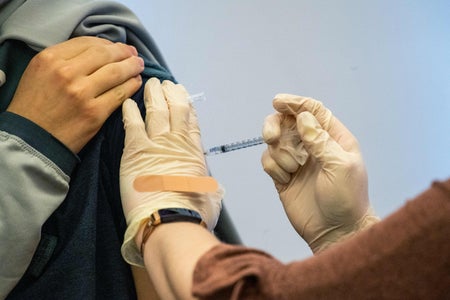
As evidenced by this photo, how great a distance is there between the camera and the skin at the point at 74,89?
862 millimetres

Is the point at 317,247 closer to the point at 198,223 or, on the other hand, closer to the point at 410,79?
the point at 198,223

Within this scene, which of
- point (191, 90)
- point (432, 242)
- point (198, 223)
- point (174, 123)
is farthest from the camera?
point (191, 90)

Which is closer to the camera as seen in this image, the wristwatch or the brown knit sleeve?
the brown knit sleeve

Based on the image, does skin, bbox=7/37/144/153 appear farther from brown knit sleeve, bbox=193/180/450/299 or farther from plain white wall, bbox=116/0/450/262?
plain white wall, bbox=116/0/450/262

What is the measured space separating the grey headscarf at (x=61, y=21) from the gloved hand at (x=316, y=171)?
37 centimetres

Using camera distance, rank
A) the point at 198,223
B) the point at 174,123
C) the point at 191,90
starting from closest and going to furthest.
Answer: the point at 198,223 → the point at 174,123 → the point at 191,90

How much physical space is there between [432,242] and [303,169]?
0.58 meters

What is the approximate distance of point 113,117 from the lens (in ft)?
3.10

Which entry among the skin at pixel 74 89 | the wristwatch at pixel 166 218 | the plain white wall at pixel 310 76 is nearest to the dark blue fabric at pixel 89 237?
the skin at pixel 74 89

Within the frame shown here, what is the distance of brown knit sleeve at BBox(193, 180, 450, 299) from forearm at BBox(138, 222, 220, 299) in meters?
0.08

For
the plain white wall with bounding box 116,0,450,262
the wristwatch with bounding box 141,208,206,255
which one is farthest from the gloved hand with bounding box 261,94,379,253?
the plain white wall with bounding box 116,0,450,262

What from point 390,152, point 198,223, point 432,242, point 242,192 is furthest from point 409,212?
point 390,152

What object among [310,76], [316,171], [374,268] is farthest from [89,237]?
[310,76]

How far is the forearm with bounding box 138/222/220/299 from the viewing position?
57 cm
